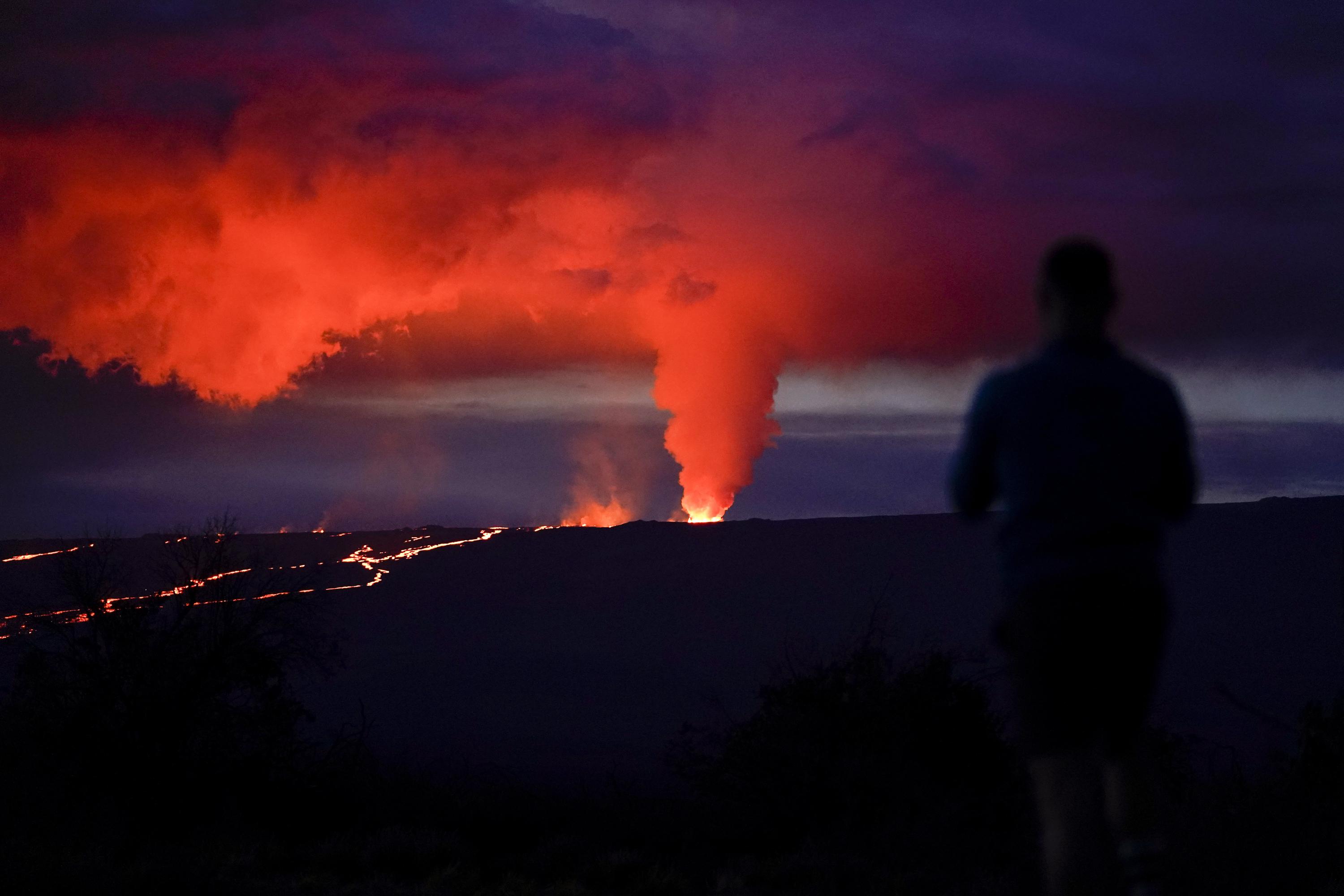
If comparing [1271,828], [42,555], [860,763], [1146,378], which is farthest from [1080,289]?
[42,555]

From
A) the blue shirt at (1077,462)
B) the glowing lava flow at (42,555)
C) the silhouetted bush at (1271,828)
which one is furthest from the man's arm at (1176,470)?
the glowing lava flow at (42,555)

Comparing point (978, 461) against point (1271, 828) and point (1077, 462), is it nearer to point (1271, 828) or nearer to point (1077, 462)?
point (1077, 462)

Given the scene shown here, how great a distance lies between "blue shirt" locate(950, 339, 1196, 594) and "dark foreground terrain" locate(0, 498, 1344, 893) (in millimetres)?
2727

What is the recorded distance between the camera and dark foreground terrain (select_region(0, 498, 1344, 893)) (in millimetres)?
7789

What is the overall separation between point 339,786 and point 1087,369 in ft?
34.4

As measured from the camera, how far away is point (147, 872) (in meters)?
7.67

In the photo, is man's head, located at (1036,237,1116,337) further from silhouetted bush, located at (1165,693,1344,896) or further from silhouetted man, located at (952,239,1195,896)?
silhouetted bush, located at (1165,693,1344,896)

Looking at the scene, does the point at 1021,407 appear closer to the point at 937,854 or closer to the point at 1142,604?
the point at 1142,604

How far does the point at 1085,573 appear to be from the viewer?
2.88m

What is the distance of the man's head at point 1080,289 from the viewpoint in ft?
10.2

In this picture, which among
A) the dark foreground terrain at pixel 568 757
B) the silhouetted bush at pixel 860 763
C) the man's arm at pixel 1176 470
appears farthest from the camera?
the silhouetted bush at pixel 860 763

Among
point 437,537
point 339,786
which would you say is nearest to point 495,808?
point 339,786

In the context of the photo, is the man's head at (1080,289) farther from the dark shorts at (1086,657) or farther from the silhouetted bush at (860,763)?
the silhouetted bush at (860,763)

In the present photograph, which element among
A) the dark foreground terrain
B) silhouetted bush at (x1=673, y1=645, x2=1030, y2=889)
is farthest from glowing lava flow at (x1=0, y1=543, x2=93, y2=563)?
silhouetted bush at (x1=673, y1=645, x2=1030, y2=889)
